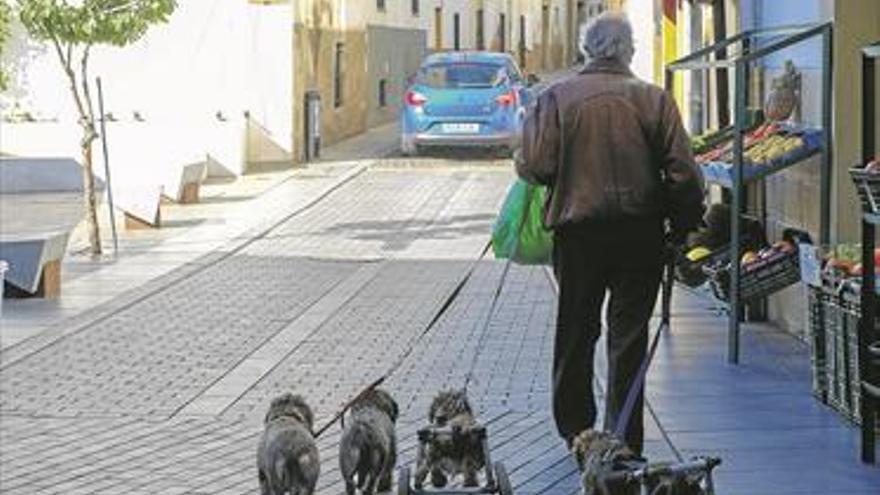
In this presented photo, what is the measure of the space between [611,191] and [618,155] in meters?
0.15

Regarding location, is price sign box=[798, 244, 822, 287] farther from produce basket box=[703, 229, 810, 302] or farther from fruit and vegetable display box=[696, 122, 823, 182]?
fruit and vegetable display box=[696, 122, 823, 182]

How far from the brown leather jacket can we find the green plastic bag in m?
0.80

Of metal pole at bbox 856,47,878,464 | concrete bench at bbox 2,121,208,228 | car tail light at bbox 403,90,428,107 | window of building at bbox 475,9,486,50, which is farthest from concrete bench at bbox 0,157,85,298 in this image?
window of building at bbox 475,9,486,50

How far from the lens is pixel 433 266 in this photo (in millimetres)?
15984

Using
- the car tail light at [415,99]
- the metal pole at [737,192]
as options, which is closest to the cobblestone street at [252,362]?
the metal pole at [737,192]

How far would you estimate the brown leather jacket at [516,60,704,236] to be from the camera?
7328 mm

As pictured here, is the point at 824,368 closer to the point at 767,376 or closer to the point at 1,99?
the point at 767,376

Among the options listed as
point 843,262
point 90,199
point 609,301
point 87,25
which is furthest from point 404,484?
point 87,25

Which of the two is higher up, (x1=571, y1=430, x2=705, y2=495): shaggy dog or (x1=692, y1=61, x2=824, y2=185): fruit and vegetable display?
(x1=692, y1=61, x2=824, y2=185): fruit and vegetable display

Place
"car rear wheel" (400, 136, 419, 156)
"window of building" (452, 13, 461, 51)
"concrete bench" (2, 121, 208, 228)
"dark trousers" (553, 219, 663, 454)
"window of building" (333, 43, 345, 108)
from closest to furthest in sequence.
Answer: "dark trousers" (553, 219, 663, 454) < "concrete bench" (2, 121, 208, 228) < "car rear wheel" (400, 136, 419, 156) < "window of building" (333, 43, 345, 108) < "window of building" (452, 13, 461, 51)

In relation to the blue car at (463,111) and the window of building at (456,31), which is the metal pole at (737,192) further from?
the window of building at (456,31)

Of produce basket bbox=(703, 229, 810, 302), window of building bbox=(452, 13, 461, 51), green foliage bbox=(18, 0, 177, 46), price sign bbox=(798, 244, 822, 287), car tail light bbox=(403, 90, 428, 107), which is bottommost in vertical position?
produce basket bbox=(703, 229, 810, 302)

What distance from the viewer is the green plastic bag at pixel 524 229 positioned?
27.3ft

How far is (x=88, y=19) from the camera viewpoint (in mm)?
Answer: 16375
